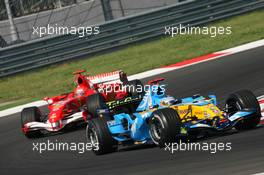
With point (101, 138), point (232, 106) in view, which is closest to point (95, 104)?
point (101, 138)

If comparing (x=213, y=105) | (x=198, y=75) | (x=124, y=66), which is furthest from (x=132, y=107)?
(x=124, y=66)

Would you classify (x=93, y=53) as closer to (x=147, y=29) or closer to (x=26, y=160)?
(x=147, y=29)

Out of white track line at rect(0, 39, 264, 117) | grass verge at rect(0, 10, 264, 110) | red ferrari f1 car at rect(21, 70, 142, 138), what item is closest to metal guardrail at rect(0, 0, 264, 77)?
grass verge at rect(0, 10, 264, 110)

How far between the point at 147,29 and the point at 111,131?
43.4ft

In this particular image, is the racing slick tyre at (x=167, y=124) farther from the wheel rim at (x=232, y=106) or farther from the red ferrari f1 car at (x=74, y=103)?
the red ferrari f1 car at (x=74, y=103)

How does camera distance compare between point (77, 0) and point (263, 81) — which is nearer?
point (263, 81)

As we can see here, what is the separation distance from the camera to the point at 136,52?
23.4 m

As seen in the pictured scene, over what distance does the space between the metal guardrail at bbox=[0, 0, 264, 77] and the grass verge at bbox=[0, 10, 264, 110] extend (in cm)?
27

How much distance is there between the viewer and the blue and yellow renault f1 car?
9.95 metres

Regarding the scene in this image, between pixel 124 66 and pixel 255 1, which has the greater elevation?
pixel 255 1

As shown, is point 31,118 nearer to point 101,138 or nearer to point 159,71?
point 101,138

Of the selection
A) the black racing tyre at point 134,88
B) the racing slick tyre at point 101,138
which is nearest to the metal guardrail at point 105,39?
the black racing tyre at point 134,88

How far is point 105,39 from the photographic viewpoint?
77.3 ft

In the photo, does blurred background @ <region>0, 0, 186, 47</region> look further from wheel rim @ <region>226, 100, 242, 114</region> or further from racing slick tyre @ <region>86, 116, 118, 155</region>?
wheel rim @ <region>226, 100, 242, 114</region>
